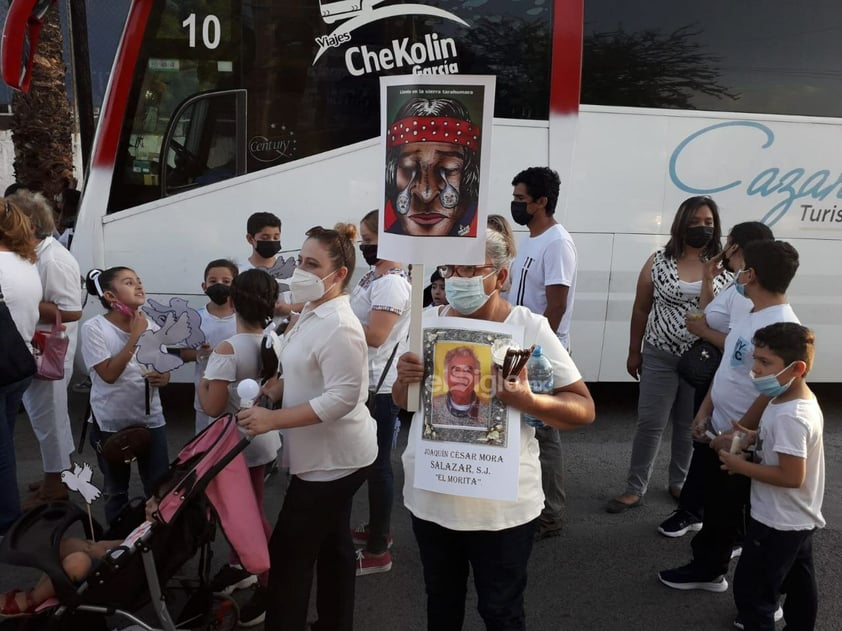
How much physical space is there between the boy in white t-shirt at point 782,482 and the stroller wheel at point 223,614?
2077 millimetres

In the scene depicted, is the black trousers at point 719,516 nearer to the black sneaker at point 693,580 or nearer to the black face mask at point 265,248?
the black sneaker at point 693,580

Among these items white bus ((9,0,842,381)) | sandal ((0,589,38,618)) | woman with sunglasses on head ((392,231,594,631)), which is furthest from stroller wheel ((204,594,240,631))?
white bus ((9,0,842,381))

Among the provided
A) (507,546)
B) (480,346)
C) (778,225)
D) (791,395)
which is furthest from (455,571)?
(778,225)

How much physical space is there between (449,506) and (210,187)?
3.93m

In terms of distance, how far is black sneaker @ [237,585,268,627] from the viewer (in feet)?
10.7

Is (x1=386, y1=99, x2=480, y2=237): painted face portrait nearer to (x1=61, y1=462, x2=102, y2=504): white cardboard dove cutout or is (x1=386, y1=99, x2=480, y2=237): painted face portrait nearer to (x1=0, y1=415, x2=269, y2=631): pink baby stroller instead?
(x1=0, y1=415, x2=269, y2=631): pink baby stroller

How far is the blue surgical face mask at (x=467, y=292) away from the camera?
2324 millimetres

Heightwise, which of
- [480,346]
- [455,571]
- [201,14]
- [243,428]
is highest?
[201,14]

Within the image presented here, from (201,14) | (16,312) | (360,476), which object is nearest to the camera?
(360,476)

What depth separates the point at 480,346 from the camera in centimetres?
229

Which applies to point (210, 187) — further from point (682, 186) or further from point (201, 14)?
point (682, 186)

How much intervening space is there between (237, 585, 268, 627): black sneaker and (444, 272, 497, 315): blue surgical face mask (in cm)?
172

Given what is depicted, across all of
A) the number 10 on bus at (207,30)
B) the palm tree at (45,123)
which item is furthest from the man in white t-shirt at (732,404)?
the palm tree at (45,123)

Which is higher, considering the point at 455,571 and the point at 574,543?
the point at 455,571
